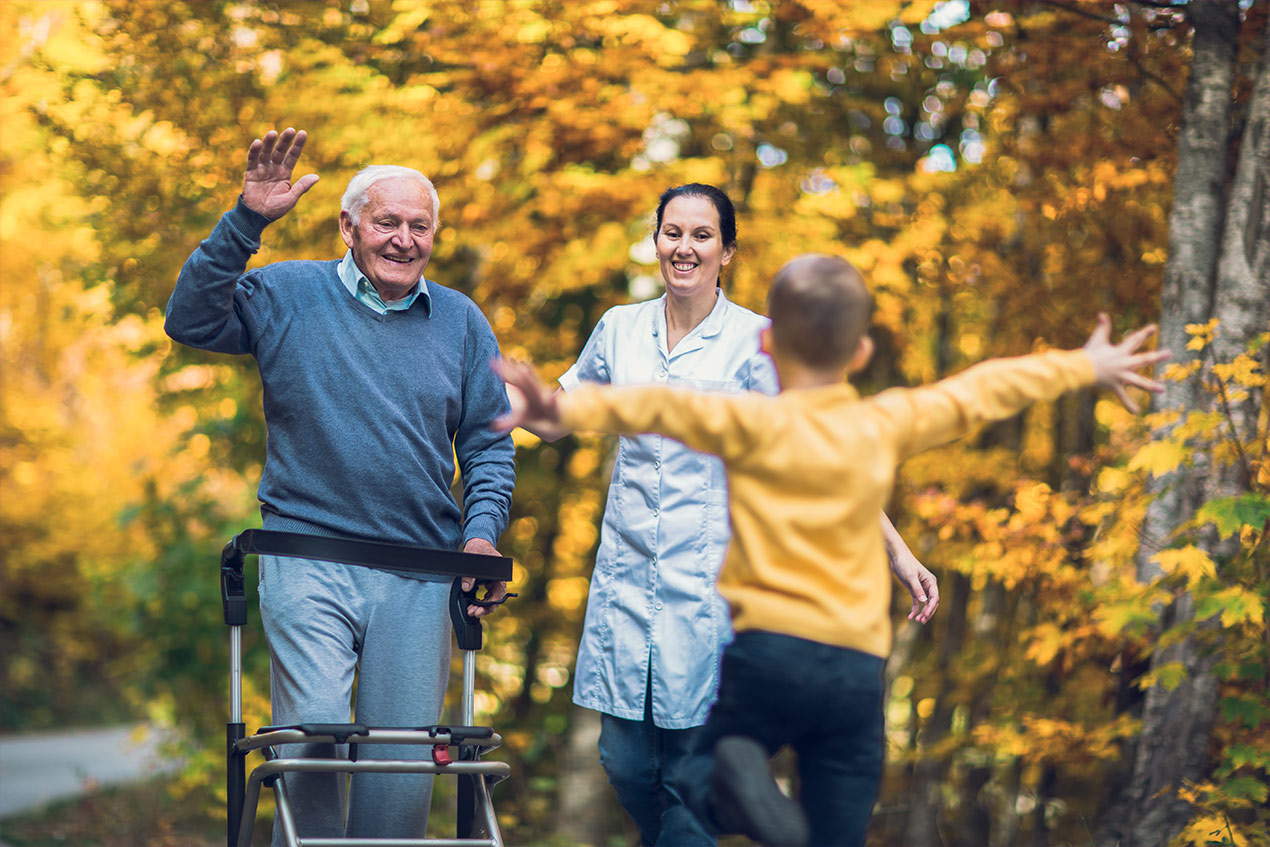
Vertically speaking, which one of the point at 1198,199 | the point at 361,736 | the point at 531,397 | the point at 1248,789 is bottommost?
the point at 1248,789

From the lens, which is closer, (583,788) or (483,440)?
(483,440)

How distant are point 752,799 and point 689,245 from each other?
149 centimetres

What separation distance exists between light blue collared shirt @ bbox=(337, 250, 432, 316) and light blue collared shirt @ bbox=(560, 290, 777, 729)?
615mm

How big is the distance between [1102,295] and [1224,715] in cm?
330

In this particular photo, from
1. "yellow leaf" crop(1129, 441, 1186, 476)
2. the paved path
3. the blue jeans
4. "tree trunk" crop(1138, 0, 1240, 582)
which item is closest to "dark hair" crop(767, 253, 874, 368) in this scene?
the blue jeans

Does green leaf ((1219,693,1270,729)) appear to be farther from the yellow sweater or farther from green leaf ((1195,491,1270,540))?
the yellow sweater

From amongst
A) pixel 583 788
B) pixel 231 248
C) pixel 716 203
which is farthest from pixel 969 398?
pixel 583 788

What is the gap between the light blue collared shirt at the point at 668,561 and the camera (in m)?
3.02

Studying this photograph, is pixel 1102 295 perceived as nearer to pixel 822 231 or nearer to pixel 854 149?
pixel 822 231

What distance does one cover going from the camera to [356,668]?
10.8 feet

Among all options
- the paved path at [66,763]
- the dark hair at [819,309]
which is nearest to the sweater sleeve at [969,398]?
the dark hair at [819,309]

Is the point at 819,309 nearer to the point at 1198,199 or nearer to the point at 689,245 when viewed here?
the point at 689,245

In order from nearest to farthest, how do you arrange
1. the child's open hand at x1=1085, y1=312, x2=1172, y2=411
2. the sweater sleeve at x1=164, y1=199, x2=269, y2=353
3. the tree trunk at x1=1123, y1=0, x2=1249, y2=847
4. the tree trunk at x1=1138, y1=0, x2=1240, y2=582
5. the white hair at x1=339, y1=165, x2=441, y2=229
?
1. the child's open hand at x1=1085, y1=312, x2=1172, y2=411
2. the sweater sleeve at x1=164, y1=199, x2=269, y2=353
3. the white hair at x1=339, y1=165, x2=441, y2=229
4. the tree trunk at x1=1123, y1=0, x2=1249, y2=847
5. the tree trunk at x1=1138, y1=0, x2=1240, y2=582

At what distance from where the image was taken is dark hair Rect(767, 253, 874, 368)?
2195 millimetres
